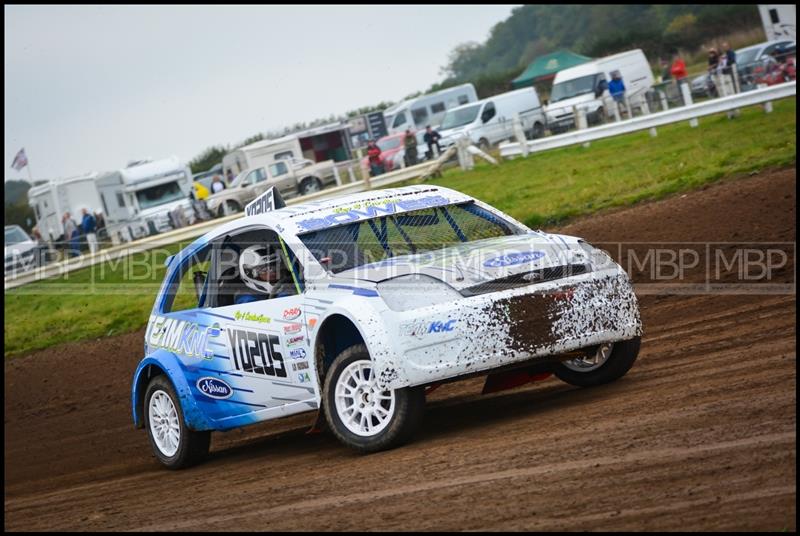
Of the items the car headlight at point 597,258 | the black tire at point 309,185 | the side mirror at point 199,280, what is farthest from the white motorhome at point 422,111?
the car headlight at point 597,258

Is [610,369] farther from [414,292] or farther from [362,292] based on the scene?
[362,292]

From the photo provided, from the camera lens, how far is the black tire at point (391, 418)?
699 centimetres

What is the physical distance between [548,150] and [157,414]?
1850cm

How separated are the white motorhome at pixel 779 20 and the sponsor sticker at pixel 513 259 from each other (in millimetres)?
34825

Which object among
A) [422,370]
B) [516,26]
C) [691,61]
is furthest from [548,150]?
[516,26]

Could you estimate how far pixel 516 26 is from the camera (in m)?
128

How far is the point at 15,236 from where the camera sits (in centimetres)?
3566

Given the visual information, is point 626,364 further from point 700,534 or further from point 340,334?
point 700,534

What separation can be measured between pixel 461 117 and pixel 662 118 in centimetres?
1377

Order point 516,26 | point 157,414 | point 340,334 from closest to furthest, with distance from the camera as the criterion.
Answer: point 340,334 < point 157,414 < point 516,26

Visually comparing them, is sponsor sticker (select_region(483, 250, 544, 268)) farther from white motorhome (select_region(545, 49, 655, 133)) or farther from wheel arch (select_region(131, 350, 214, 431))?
white motorhome (select_region(545, 49, 655, 133))

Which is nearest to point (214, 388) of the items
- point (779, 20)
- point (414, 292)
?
point (414, 292)

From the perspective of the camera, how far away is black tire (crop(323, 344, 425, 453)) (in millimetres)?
6988

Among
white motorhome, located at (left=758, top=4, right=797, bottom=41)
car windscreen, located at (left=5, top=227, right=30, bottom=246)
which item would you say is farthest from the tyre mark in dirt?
white motorhome, located at (left=758, top=4, right=797, bottom=41)
